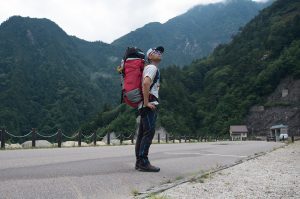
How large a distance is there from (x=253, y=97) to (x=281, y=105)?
8995 mm

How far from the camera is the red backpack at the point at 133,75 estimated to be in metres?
6.07

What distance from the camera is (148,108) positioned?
6.16 m

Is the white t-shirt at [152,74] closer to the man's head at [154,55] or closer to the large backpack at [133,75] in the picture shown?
the large backpack at [133,75]

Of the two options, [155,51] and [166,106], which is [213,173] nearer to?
[155,51]

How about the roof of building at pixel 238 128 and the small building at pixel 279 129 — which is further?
the roof of building at pixel 238 128

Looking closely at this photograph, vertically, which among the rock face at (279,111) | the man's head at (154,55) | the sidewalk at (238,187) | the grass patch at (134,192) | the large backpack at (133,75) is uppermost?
the rock face at (279,111)

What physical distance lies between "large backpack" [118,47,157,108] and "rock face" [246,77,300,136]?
9660 cm

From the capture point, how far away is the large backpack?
6.07m

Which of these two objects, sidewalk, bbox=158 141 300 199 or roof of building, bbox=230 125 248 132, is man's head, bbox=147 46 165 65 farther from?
roof of building, bbox=230 125 248 132

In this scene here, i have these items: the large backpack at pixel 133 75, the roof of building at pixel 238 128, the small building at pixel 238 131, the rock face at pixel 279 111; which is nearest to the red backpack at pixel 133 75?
the large backpack at pixel 133 75

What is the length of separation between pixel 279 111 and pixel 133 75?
341 ft

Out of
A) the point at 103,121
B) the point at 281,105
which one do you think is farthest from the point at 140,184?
the point at 281,105

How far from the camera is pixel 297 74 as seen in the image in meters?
107

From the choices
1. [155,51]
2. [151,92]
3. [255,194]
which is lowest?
[255,194]
